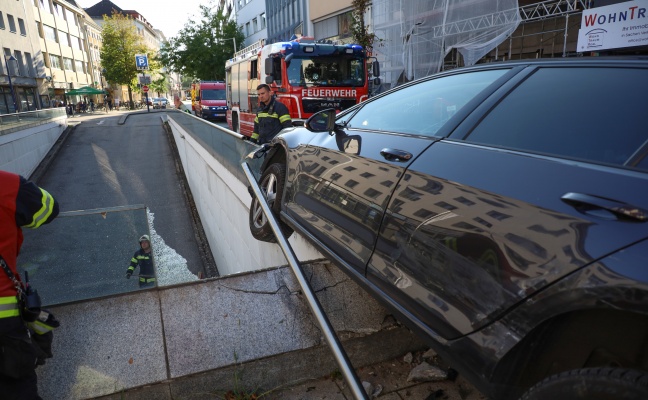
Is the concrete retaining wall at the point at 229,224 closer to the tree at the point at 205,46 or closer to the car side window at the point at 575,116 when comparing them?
the car side window at the point at 575,116

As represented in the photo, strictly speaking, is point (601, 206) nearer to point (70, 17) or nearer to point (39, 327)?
point (39, 327)

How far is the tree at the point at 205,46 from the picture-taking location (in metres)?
46.2

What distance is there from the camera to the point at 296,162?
12.0ft

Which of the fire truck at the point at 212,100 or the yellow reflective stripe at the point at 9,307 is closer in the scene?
the yellow reflective stripe at the point at 9,307

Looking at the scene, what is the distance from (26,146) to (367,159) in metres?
18.6

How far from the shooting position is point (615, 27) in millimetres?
9797

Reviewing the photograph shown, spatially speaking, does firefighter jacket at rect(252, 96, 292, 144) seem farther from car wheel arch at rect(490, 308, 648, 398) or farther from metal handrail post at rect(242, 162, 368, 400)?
car wheel arch at rect(490, 308, 648, 398)

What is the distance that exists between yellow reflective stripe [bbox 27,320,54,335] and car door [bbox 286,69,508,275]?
5.35 ft

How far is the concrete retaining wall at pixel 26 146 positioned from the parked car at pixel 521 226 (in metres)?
14.9

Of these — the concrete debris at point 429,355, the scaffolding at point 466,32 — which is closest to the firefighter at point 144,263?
the concrete debris at point 429,355

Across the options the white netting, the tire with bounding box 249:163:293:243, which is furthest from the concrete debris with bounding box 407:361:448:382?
the white netting

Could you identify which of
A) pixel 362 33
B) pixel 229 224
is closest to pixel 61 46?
pixel 362 33

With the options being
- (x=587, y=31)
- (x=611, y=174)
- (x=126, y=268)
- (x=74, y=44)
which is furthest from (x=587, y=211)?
(x=74, y=44)

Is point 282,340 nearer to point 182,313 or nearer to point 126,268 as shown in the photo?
point 182,313
